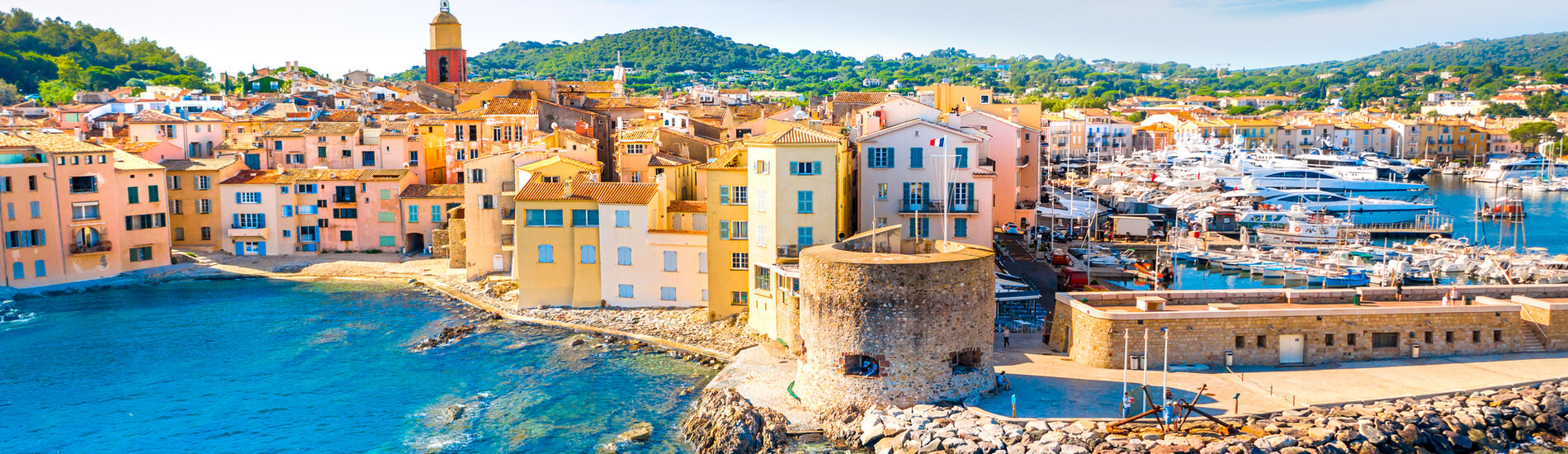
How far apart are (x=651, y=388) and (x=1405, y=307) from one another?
20684mm

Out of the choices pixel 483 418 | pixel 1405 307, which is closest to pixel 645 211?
pixel 483 418

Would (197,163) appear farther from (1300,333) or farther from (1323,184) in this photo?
(1323,184)

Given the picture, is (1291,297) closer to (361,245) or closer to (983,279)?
(983,279)

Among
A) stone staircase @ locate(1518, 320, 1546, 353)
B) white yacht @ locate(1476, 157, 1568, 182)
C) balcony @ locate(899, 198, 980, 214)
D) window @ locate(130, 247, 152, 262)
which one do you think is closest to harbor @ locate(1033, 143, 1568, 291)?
white yacht @ locate(1476, 157, 1568, 182)

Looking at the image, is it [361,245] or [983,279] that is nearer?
[983,279]

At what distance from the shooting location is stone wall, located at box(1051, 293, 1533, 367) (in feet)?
91.9

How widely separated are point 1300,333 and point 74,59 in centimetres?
12302

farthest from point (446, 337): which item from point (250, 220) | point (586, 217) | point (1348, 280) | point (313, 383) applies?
point (1348, 280)

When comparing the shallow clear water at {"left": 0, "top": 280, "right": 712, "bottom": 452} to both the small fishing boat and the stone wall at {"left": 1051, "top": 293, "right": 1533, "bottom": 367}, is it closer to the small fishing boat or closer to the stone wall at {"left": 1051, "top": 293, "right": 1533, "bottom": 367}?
the stone wall at {"left": 1051, "top": 293, "right": 1533, "bottom": 367}

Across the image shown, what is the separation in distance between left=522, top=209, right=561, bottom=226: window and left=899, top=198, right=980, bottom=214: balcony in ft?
42.1

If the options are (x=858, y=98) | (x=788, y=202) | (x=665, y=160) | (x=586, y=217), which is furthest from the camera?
(x=858, y=98)

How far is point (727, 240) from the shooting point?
37.2 meters

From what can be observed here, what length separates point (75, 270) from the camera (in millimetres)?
50375

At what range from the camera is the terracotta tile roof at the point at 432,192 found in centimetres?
5397
